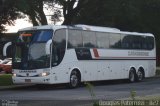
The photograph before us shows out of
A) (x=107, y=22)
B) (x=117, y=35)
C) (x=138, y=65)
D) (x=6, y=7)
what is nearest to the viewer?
(x=6, y=7)

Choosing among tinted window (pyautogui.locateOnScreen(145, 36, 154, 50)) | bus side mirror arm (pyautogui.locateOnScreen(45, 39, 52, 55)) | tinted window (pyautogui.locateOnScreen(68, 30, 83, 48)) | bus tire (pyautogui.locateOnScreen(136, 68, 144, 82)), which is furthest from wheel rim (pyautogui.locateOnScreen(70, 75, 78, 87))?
tinted window (pyautogui.locateOnScreen(145, 36, 154, 50))

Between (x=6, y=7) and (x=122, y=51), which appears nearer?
(x=6, y=7)

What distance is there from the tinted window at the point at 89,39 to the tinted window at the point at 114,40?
181 cm

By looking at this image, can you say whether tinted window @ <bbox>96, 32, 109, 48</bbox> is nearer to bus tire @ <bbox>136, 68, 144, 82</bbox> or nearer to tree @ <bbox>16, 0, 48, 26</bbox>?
bus tire @ <bbox>136, 68, 144, 82</bbox>

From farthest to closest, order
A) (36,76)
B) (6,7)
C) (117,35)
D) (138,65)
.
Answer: (138,65) → (117,35) → (6,7) → (36,76)

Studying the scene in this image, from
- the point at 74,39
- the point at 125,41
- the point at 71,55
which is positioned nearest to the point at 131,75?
the point at 125,41

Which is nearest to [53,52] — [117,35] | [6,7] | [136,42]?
[6,7]

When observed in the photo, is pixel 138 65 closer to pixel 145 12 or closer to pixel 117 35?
pixel 117 35

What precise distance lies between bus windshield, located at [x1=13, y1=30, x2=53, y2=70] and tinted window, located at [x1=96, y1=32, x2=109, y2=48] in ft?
14.2

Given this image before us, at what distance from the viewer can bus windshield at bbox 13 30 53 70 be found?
28.0m

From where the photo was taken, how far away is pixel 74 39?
29.7 metres

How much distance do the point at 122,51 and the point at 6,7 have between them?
8.15 m

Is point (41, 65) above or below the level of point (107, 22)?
below

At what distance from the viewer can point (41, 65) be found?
Result: 2806cm
